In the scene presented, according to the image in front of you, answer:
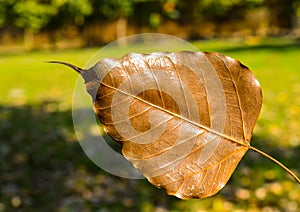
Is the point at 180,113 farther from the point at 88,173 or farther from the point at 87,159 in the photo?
the point at 87,159

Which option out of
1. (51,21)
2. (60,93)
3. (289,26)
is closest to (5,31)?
(51,21)

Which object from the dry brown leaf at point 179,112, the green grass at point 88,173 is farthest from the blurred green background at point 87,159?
the dry brown leaf at point 179,112

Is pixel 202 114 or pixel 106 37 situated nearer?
pixel 202 114

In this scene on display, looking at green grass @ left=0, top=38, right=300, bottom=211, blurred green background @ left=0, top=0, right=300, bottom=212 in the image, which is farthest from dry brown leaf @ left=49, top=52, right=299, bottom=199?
green grass @ left=0, top=38, right=300, bottom=211

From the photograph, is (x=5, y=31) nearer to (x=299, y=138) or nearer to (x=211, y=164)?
(x=299, y=138)

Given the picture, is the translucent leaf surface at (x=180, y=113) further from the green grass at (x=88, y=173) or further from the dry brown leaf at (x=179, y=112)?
the green grass at (x=88, y=173)

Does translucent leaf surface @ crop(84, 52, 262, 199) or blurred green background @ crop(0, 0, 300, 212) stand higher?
translucent leaf surface @ crop(84, 52, 262, 199)

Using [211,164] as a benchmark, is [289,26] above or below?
below

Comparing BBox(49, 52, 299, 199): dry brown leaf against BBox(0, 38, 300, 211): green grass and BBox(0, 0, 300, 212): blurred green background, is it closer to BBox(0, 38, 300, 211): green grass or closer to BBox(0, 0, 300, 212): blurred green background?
BBox(0, 0, 300, 212): blurred green background

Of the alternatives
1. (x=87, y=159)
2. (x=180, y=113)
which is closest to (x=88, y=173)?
(x=87, y=159)
